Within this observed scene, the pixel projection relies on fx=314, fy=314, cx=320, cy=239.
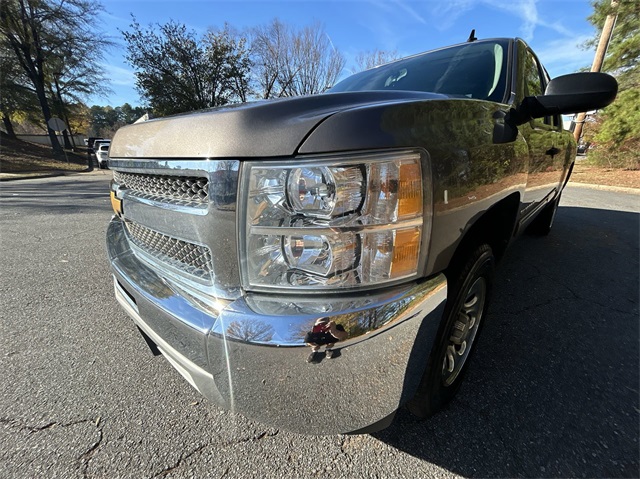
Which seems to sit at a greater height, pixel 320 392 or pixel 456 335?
pixel 320 392

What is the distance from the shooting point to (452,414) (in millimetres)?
1526

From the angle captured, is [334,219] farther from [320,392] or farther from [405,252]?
[320,392]

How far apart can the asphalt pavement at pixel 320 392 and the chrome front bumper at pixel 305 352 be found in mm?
440

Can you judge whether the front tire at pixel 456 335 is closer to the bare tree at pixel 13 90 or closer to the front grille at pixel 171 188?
the front grille at pixel 171 188

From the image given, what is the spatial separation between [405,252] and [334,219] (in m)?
0.25

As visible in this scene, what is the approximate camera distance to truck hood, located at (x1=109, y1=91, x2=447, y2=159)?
0.93m

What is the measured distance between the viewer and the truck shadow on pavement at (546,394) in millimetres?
1322

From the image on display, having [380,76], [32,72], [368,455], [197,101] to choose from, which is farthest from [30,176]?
[368,455]

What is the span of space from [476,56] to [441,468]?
8.03 feet

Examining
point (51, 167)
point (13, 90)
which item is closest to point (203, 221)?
point (51, 167)

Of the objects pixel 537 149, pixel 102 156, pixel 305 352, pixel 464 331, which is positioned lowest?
pixel 464 331

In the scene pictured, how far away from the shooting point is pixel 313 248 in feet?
3.11

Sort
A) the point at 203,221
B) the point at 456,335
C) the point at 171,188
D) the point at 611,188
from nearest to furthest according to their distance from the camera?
the point at 203,221, the point at 171,188, the point at 456,335, the point at 611,188

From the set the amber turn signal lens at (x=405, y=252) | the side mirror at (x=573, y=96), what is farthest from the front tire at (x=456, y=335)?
the side mirror at (x=573, y=96)
